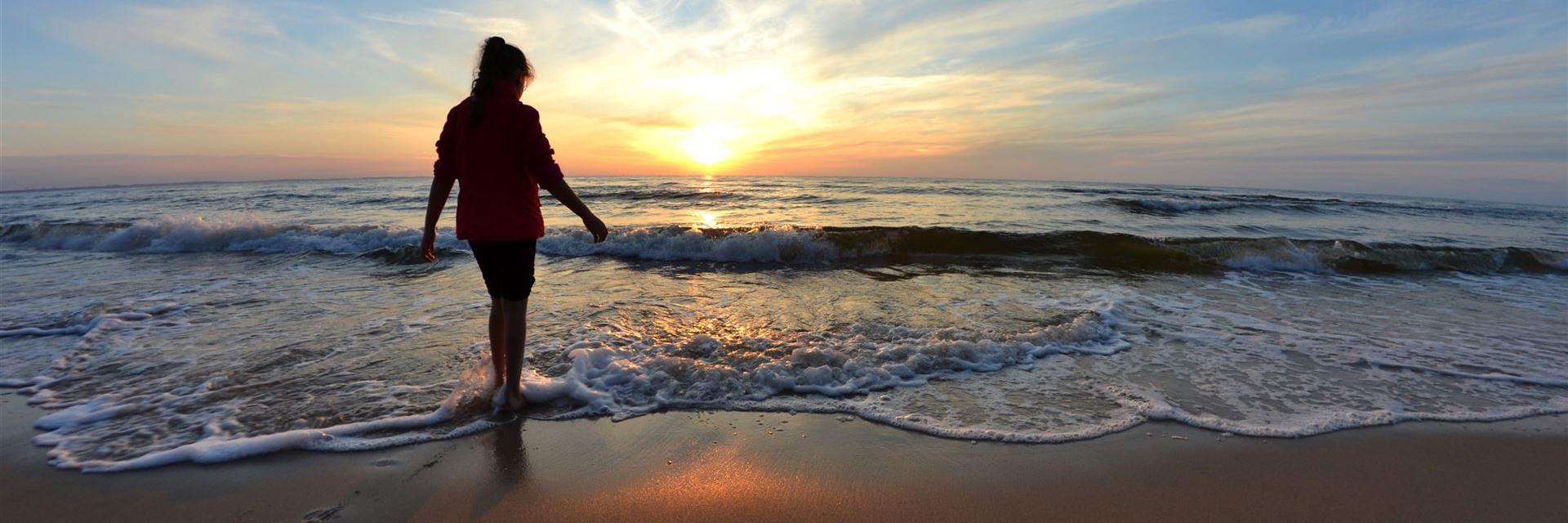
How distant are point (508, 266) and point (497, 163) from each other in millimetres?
493

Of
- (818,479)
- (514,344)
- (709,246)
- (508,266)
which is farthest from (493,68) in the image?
(709,246)

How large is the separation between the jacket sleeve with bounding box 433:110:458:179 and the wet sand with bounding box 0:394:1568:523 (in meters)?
1.24

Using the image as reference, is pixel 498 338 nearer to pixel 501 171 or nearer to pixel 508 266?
pixel 508 266

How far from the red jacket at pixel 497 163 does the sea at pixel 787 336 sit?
99cm

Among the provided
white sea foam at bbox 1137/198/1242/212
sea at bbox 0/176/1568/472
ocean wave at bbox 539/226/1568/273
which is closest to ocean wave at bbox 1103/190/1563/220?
white sea foam at bbox 1137/198/1242/212

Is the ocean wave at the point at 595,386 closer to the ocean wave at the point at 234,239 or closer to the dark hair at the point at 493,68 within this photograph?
the dark hair at the point at 493,68

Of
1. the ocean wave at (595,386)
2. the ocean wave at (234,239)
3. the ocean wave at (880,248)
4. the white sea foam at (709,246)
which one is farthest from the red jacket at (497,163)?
the ocean wave at (234,239)

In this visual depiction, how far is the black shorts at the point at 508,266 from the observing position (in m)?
2.92

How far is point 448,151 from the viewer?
2867mm

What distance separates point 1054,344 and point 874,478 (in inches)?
101

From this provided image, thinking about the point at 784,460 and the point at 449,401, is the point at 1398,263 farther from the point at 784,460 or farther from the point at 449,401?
the point at 449,401

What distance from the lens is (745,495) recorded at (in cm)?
237

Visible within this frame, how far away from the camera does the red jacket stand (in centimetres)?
275

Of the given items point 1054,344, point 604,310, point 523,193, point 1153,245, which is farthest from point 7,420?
point 1153,245
